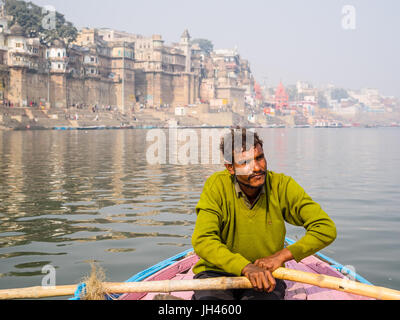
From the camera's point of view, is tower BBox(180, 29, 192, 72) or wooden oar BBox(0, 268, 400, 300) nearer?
wooden oar BBox(0, 268, 400, 300)

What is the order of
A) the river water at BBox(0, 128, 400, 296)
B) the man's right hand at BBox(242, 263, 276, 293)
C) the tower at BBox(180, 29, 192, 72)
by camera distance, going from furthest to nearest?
the tower at BBox(180, 29, 192, 72) < the river water at BBox(0, 128, 400, 296) < the man's right hand at BBox(242, 263, 276, 293)

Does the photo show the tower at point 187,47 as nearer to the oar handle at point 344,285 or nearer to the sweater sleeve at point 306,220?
the sweater sleeve at point 306,220

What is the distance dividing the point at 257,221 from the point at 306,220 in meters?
0.33

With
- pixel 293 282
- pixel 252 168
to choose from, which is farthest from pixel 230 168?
pixel 293 282

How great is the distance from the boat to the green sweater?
2.47ft

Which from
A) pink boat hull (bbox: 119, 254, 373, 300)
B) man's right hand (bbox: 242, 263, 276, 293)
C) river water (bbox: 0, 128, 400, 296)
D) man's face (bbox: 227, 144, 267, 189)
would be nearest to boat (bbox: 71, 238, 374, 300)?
pink boat hull (bbox: 119, 254, 373, 300)

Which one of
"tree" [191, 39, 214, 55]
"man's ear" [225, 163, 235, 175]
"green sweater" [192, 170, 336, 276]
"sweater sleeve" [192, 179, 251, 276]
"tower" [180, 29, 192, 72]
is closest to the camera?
"sweater sleeve" [192, 179, 251, 276]

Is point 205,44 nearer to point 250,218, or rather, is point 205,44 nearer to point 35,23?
point 35,23

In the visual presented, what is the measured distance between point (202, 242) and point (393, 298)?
4.27 feet

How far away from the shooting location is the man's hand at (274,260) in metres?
3.44

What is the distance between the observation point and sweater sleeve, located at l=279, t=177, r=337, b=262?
349cm

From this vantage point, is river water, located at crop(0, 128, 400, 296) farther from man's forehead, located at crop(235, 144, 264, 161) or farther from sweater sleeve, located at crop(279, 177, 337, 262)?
man's forehead, located at crop(235, 144, 264, 161)

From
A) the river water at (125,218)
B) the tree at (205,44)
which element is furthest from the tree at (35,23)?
the tree at (205,44)

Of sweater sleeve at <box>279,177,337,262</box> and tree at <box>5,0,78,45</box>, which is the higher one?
tree at <box>5,0,78,45</box>
